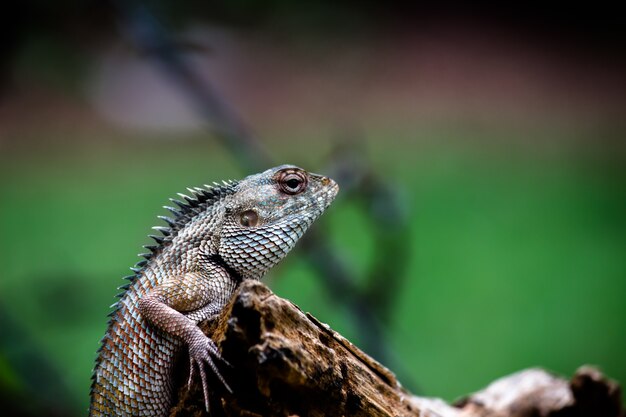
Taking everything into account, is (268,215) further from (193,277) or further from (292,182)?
(193,277)

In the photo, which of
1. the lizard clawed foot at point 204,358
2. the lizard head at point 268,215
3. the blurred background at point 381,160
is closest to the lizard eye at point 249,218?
the lizard head at point 268,215

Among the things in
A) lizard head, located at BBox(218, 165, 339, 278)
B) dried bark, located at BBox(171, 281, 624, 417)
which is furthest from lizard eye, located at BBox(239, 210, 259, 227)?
dried bark, located at BBox(171, 281, 624, 417)

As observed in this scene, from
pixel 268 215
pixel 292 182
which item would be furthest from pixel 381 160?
pixel 268 215

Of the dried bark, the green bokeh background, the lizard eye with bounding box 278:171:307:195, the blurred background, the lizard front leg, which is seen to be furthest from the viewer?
the green bokeh background

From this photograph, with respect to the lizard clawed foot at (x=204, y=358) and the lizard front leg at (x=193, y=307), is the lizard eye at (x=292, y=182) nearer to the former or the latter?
the lizard front leg at (x=193, y=307)

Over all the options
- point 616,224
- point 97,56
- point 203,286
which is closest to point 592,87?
point 616,224

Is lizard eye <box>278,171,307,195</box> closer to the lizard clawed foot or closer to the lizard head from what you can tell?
the lizard head

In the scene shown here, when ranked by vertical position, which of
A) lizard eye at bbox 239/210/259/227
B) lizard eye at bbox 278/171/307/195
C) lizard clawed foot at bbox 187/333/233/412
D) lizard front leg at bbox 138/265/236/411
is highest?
lizard eye at bbox 278/171/307/195

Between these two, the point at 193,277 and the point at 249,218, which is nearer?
the point at 193,277
